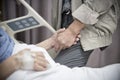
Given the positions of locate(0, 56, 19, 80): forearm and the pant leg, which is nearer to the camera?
locate(0, 56, 19, 80): forearm

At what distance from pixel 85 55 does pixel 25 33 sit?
0.19m

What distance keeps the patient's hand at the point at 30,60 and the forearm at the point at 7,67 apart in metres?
0.01

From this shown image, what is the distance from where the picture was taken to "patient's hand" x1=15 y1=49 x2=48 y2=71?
65cm

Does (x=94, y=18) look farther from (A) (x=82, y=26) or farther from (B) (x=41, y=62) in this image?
(B) (x=41, y=62)

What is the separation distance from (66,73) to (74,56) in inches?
5.1

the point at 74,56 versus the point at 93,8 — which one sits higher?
the point at 93,8

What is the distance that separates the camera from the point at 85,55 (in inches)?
31.6

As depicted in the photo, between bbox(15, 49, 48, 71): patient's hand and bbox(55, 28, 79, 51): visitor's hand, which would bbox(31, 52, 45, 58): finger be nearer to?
bbox(15, 49, 48, 71): patient's hand

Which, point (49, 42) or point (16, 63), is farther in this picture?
point (49, 42)

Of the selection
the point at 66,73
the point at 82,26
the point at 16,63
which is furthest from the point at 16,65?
the point at 82,26

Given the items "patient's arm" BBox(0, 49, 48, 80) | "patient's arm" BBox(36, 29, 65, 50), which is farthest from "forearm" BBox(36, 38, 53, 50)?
"patient's arm" BBox(0, 49, 48, 80)

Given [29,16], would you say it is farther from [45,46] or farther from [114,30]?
[114,30]

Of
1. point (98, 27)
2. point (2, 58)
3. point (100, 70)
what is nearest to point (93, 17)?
point (98, 27)

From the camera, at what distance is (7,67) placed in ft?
2.11
